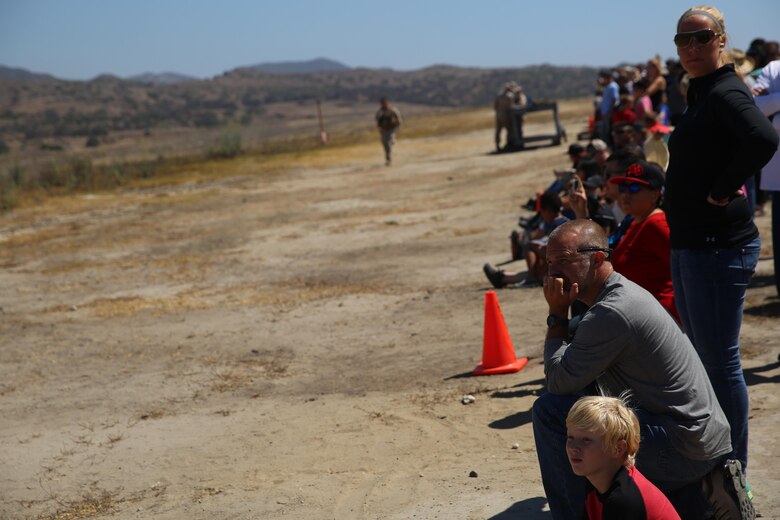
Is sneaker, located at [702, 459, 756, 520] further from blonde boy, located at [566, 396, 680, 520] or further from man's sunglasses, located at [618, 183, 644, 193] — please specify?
man's sunglasses, located at [618, 183, 644, 193]

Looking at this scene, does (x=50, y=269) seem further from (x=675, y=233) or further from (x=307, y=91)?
(x=307, y=91)

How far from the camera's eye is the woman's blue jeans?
467 cm

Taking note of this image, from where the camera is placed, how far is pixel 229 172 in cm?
2936

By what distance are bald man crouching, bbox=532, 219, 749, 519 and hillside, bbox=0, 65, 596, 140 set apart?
2982 inches

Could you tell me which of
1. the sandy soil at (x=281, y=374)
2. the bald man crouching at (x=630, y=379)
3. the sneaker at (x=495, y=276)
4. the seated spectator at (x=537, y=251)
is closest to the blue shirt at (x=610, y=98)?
the sandy soil at (x=281, y=374)

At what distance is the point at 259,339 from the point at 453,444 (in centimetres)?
409

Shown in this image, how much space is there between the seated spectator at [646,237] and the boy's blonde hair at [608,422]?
6.08ft

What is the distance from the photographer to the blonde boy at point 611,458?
359 cm

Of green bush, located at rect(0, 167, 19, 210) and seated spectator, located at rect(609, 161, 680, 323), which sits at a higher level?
seated spectator, located at rect(609, 161, 680, 323)

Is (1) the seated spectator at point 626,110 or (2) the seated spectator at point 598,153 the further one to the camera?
(1) the seated spectator at point 626,110

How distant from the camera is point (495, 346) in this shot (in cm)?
780

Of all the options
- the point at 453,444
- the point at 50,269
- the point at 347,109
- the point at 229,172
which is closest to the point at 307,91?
the point at 347,109

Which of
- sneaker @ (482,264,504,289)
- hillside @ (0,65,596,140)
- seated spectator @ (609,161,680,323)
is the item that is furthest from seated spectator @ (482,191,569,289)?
hillside @ (0,65,596,140)

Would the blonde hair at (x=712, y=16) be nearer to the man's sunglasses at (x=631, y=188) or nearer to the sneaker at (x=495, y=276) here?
the man's sunglasses at (x=631, y=188)
